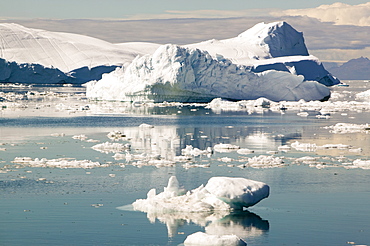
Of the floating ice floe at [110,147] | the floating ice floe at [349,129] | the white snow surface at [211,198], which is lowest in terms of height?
the white snow surface at [211,198]

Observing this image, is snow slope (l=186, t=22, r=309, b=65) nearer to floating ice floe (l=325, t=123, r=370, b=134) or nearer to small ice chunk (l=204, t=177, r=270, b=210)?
floating ice floe (l=325, t=123, r=370, b=134)

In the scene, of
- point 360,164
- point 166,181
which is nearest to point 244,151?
point 360,164

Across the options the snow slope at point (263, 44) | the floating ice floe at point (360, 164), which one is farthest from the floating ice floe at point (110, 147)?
the snow slope at point (263, 44)

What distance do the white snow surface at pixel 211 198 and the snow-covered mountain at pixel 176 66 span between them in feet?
92.6

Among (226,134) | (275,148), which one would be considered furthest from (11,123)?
(275,148)

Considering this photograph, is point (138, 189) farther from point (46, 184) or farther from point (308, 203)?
point (308, 203)

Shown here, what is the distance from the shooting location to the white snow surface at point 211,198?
9469 millimetres

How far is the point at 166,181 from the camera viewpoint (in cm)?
1220

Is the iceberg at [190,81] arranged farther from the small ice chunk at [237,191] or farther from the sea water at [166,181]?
the small ice chunk at [237,191]

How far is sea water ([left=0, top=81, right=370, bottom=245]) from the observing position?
8.57 m

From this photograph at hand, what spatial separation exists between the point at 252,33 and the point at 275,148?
7728 centimetres

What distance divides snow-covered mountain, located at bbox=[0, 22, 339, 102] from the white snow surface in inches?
1112

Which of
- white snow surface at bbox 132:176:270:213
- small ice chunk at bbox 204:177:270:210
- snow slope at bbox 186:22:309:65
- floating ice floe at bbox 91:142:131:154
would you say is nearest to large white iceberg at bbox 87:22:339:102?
floating ice floe at bbox 91:142:131:154

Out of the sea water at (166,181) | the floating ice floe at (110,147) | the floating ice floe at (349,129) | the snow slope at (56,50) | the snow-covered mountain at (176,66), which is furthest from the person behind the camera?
the snow slope at (56,50)
